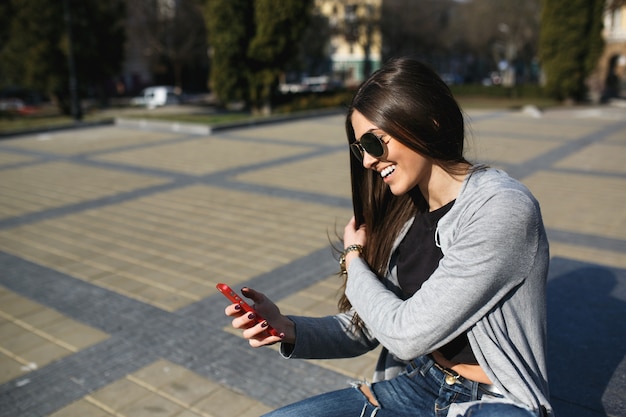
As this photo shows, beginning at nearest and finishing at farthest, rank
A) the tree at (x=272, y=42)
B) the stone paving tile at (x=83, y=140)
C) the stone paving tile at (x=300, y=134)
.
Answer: the stone paving tile at (x=83, y=140) < the stone paving tile at (x=300, y=134) < the tree at (x=272, y=42)

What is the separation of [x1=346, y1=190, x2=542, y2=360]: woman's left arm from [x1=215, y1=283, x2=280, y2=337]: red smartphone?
1.10ft

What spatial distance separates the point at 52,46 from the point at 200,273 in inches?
699

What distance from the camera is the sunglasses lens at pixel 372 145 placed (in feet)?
5.26

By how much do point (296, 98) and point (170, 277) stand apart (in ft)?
60.2

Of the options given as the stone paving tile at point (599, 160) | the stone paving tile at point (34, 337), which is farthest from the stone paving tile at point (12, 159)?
the stone paving tile at point (599, 160)

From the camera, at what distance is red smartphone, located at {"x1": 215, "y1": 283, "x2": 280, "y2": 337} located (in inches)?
58.3

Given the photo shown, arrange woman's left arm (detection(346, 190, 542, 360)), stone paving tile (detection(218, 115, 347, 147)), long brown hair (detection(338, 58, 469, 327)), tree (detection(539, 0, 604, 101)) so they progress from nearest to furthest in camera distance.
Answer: woman's left arm (detection(346, 190, 542, 360))
long brown hair (detection(338, 58, 469, 327))
stone paving tile (detection(218, 115, 347, 147))
tree (detection(539, 0, 604, 101))

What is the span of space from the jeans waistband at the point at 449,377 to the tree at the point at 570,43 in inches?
Answer: 1096

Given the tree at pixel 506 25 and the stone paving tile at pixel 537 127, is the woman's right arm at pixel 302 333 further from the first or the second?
the tree at pixel 506 25

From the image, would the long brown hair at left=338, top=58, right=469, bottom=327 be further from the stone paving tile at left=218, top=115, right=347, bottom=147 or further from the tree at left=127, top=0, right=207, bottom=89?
the tree at left=127, top=0, right=207, bottom=89

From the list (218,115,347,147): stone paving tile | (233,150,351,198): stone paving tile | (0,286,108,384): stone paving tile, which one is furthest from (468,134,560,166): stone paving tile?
(0,286,108,384): stone paving tile

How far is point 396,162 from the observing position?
1652mm

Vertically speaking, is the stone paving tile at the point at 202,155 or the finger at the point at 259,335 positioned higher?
the finger at the point at 259,335

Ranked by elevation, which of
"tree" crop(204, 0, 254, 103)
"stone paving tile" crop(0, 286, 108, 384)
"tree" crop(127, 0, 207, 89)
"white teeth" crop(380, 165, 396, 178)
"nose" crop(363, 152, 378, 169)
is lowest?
"stone paving tile" crop(0, 286, 108, 384)
